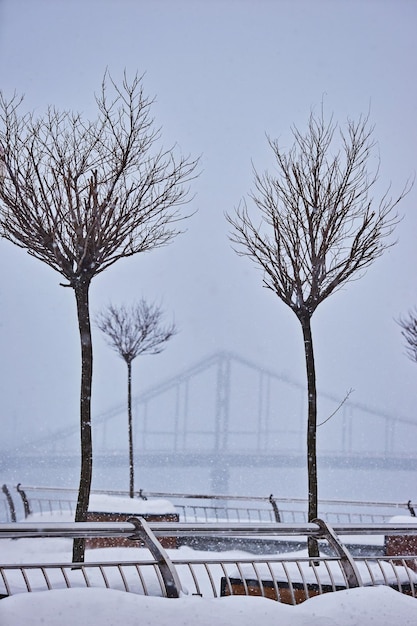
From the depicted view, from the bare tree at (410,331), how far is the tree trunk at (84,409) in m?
7.91

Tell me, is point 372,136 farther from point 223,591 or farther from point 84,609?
point 84,609

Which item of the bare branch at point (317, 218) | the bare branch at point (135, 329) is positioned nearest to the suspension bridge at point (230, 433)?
the bare branch at point (135, 329)

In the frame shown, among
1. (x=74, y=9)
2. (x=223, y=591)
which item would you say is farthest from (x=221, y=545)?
(x=74, y=9)

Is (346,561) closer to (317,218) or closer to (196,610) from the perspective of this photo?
(196,610)

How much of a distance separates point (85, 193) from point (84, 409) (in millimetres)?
1620

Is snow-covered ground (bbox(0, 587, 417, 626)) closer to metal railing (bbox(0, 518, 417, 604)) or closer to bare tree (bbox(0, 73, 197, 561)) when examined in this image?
metal railing (bbox(0, 518, 417, 604))

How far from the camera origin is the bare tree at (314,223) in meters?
6.31

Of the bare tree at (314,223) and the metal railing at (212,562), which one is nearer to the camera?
the metal railing at (212,562)

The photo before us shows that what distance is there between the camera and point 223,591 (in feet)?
15.0

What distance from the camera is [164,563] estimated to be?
3.25 m

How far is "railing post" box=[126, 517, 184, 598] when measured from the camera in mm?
3215

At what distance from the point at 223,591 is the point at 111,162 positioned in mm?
3259

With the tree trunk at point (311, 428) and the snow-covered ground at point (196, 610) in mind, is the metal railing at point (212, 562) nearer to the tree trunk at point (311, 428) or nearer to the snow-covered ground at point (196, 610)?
the snow-covered ground at point (196, 610)

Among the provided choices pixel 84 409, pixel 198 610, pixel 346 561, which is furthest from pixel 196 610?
pixel 84 409
